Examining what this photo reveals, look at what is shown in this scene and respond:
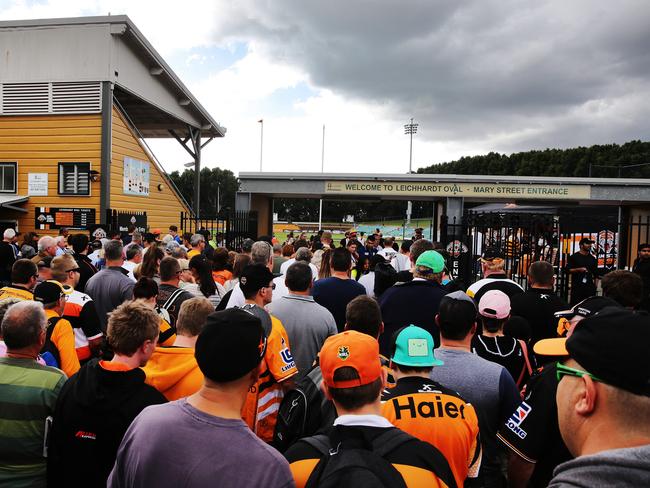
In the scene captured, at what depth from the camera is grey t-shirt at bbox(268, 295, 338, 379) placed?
4.36m

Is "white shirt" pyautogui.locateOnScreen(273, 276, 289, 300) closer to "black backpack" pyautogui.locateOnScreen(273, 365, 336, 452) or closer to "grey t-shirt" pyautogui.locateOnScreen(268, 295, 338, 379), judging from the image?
"grey t-shirt" pyautogui.locateOnScreen(268, 295, 338, 379)

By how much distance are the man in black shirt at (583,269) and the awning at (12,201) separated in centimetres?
1980

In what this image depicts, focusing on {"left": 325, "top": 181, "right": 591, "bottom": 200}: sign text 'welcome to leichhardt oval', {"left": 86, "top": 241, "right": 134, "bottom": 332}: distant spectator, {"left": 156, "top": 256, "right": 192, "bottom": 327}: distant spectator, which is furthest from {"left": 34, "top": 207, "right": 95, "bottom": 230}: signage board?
{"left": 156, "top": 256, "right": 192, "bottom": 327}: distant spectator

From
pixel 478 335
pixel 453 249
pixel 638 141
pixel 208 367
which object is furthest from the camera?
pixel 638 141

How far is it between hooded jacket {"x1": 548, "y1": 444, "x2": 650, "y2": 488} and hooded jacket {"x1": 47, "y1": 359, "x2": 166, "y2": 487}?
2195 mm

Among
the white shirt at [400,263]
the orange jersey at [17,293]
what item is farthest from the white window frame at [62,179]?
the orange jersey at [17,293]

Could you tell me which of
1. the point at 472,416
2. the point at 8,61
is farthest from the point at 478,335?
the point at 8,61

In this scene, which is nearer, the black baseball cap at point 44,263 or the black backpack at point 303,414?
the black backpack at point 303,414

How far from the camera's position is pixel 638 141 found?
95.6 meters

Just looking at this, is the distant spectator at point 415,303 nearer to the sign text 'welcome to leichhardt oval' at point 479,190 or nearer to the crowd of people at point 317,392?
the crowd of people at point 317,392

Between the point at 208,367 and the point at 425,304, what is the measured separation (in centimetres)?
343

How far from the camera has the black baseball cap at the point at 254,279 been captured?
409 cm

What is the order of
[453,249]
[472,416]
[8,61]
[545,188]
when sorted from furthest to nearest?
[545,188] → [8,61] → [453,249] → [472,416]

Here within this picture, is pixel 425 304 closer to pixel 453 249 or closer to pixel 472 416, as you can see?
pixel 472 416
